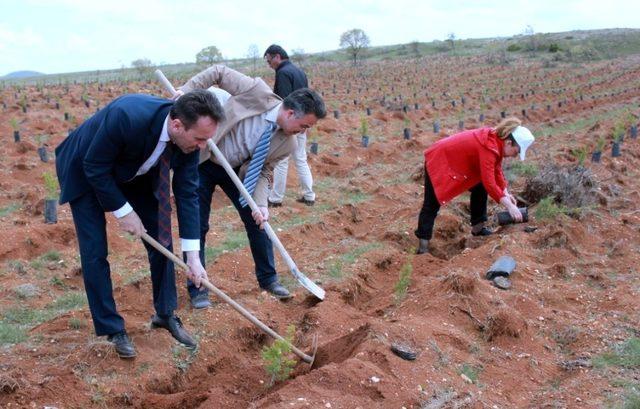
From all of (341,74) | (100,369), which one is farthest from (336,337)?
(341,74)

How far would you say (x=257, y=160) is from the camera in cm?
395

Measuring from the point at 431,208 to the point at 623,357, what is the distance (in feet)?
6.81

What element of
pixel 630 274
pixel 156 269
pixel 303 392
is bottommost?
pixel 630 274

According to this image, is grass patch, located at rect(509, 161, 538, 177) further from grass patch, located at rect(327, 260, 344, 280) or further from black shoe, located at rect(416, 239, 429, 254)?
grass patch, located at rect(327, 260, 344, 280)

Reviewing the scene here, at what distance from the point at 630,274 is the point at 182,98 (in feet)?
12.7

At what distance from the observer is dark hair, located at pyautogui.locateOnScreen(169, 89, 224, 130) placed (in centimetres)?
280

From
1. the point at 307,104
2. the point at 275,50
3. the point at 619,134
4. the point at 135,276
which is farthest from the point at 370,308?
the point at 619,134

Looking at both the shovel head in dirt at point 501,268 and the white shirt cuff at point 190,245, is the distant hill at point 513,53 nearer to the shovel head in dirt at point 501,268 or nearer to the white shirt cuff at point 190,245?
the shovel head in dirt at point 501,268

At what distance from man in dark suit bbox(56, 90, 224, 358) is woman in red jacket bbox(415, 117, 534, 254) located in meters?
2.46

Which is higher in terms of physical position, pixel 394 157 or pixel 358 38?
pixel 358 38

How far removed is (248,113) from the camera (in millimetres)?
3961

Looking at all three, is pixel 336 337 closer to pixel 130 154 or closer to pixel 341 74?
pixel 130 154

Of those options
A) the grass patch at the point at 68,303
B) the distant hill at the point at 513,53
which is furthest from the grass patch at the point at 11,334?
the distant hill at the point at 513,53

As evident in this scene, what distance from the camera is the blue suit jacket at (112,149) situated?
2912 millimetres
